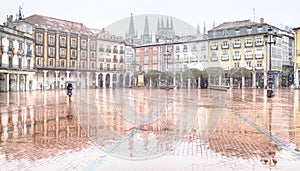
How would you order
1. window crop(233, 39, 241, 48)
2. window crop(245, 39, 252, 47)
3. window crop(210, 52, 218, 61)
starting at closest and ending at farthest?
window crop(245, 39, 252, 47) → window crop(233, 39, 241, 48) → window crop(210, 52, 218, 61)

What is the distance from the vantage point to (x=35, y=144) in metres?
7.54

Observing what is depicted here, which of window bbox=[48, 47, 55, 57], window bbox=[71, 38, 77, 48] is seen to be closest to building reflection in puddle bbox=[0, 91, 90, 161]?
window bbox=[48, 47, 55, 57]

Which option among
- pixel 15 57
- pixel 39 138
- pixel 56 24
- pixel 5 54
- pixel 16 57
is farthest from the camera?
pixel 56 24

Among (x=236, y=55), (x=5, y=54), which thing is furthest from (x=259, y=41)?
(x=5, y=54)

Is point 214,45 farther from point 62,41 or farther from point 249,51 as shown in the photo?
point 62,41

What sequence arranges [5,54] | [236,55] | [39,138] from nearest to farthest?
[39,138], [5,54], [236,55]

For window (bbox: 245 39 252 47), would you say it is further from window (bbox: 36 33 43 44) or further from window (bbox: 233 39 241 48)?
window (bbox: 36 33 43 44)

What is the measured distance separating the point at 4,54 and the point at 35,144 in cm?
4577

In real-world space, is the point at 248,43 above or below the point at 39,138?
above

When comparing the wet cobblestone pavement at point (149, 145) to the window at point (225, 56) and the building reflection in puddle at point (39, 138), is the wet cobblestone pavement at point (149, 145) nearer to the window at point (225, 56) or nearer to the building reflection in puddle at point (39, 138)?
the building reflection in puddle at point (39, 138)

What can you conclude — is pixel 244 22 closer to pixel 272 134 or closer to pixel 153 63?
pixel 153 63

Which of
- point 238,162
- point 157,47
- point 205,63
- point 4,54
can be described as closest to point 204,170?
point 238,162

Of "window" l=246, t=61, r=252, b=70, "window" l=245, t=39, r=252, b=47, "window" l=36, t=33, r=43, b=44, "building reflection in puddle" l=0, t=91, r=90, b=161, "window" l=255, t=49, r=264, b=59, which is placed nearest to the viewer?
"building reflection in puddle" l=0, t=91, r=90, b=161

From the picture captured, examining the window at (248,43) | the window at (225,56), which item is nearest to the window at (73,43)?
the window at (225,56)
